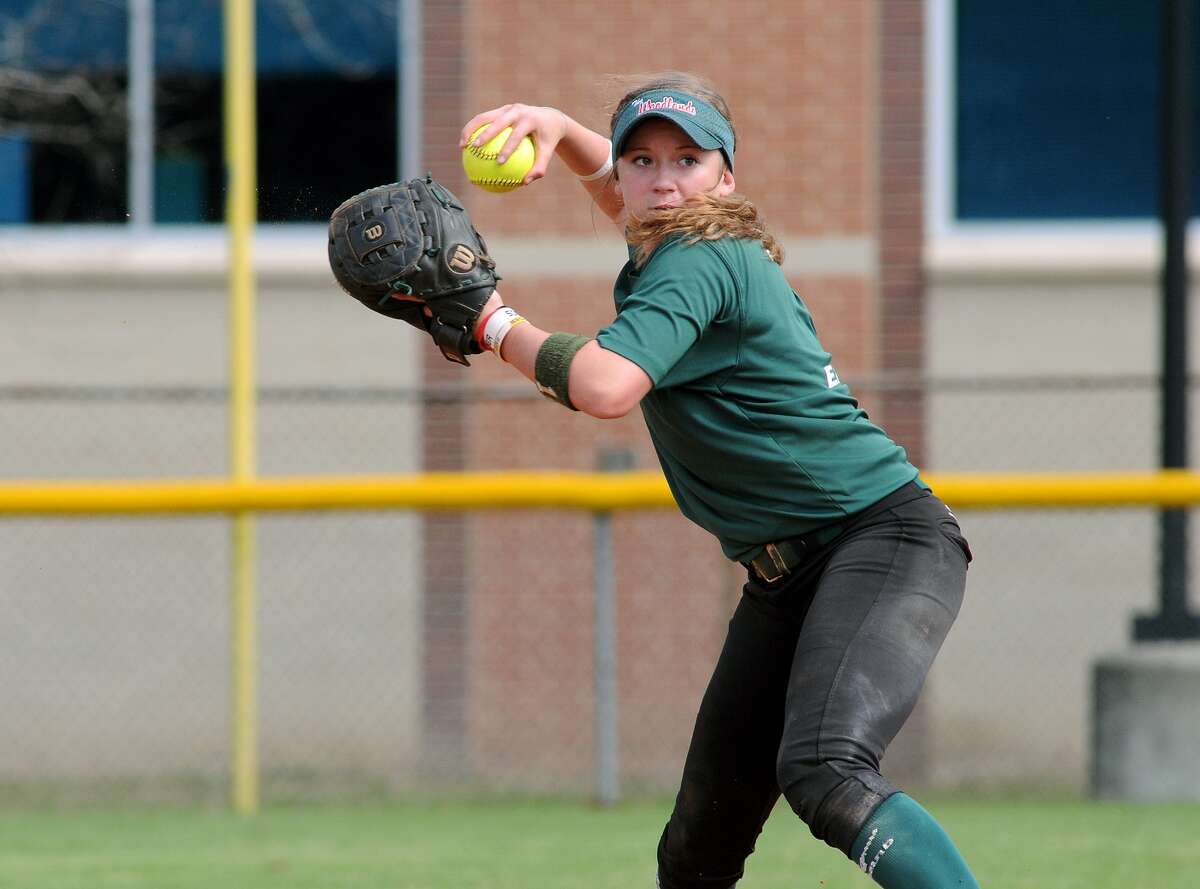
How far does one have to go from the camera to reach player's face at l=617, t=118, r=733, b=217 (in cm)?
388

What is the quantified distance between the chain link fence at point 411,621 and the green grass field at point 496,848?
72 centimetres

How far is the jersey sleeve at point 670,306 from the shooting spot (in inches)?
139

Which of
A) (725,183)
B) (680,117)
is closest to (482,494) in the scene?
(725,183)

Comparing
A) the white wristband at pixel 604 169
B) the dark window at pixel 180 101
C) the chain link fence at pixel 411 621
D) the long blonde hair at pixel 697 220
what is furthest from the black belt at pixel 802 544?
the dark window at pixel 180 101

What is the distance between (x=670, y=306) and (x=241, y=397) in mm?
5542

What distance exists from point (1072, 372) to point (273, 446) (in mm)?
4225

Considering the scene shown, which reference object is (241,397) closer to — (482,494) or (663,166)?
(482,494)

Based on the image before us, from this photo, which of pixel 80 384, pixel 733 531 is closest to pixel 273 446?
pixel 80 384

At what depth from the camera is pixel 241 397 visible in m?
8.81

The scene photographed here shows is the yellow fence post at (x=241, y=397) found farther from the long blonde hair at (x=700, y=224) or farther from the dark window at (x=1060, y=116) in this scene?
the long blonde hair at (x=700, y=224)

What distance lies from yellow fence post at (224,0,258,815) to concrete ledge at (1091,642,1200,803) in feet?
12.5

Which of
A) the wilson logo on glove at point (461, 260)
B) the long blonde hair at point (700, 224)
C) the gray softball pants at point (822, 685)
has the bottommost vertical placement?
the gray softball pants at point (822, 685)

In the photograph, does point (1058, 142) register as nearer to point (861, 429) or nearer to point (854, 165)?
point (854, 165)

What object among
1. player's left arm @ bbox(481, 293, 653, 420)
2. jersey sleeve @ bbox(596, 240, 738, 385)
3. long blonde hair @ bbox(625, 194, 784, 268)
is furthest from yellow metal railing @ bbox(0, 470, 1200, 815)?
player's left arm @ bbox(481, 293, 653, 420)
